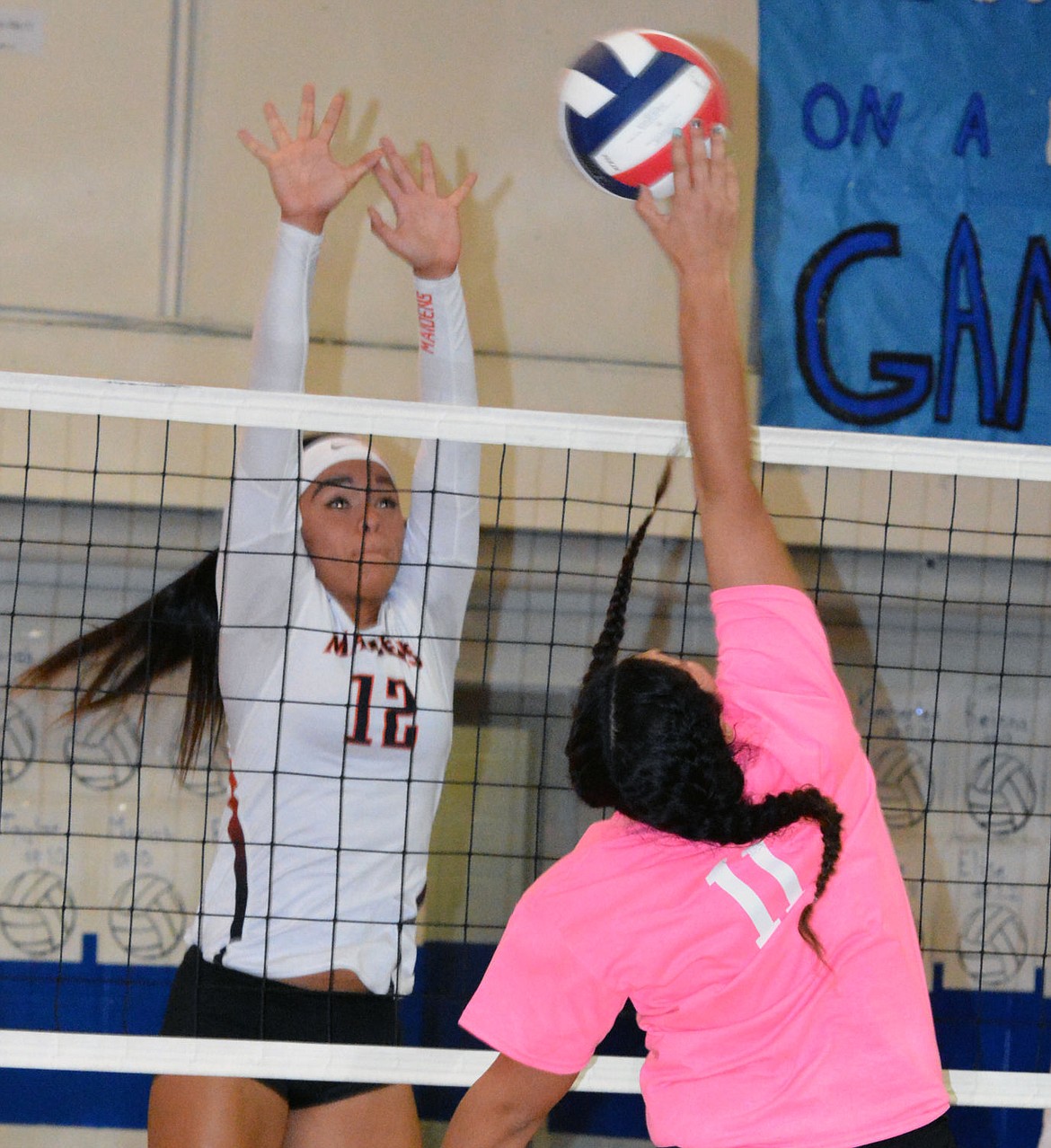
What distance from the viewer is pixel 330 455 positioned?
2.32m

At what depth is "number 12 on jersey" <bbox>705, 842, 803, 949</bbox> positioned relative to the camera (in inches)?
Result: 50.8

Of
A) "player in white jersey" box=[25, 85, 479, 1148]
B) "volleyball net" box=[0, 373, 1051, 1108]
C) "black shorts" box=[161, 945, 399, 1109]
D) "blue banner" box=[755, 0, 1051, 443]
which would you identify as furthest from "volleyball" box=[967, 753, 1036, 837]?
"black shorts" box=[161, 945, 399, 1109]

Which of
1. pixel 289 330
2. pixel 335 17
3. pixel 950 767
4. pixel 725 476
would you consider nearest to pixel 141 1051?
pixel 289 330

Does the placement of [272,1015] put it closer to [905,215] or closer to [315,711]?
[315,711]

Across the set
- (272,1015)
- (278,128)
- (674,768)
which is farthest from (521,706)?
(674,768)

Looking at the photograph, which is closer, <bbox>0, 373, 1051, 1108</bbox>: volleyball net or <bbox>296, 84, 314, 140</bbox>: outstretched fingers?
<bbox>296, 84, 314, 140</bbox>: outstretched fingers

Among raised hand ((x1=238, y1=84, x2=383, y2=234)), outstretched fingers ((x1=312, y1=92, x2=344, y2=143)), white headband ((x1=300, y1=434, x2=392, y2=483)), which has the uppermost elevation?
outstretched fingers ((x1=312, y1=92, x2=344, y2=143))

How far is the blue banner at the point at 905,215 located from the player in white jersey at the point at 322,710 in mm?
1299

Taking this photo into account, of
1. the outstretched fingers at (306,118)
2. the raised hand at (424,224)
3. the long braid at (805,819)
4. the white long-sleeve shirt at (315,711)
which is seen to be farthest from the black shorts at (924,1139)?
the outstretched fingers at (306,118)

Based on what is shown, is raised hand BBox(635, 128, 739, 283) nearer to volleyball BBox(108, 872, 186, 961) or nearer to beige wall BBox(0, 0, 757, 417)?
beige wall BBox(0, 0, 757, 417)

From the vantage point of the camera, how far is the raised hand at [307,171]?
6.66ft

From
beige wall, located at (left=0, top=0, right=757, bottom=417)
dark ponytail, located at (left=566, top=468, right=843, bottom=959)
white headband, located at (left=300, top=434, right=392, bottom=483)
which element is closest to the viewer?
dark ponytail, located at (left=566, top=468, right=843, bottom=959)

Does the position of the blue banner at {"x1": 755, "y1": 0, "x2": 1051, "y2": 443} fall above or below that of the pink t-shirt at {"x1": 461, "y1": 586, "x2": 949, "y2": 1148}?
above

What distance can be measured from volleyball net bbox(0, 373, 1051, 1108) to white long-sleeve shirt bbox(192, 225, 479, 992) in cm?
74
